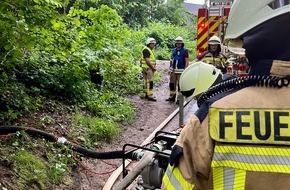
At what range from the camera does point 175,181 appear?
1.40 metres

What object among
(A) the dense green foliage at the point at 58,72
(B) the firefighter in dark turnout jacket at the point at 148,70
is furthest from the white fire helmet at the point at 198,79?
(B) the firefighter in dark turnout jacket at the point at 148,70

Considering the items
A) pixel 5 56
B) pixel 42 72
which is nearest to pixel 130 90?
pixel 42 72

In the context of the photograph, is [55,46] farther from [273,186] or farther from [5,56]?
[273,186]

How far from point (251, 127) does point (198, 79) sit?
1782mm

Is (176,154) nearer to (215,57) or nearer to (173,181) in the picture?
(173,181)

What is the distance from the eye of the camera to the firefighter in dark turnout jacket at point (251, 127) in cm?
126

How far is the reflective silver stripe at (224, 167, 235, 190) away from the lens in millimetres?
1277

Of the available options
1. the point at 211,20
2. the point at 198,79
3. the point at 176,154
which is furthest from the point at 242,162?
the point at 211,20

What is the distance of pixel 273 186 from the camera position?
4.09ft

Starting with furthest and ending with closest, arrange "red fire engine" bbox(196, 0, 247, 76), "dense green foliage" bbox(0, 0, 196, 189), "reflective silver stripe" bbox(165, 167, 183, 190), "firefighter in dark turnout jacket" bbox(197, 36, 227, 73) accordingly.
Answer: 1. "red fire engine" bbox(196, 0, 247, 76)
2. "firefighter in dark turnout jacket" bbox(197, 36, 227, 73)
3. "dense green foliage" bbox(0, 0, 196, 189)
4. "reflective silver stripe" bbox(165, 167, 183, 190)

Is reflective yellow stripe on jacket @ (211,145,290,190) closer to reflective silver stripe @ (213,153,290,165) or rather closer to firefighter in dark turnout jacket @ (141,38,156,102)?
reflective silver stripe @ (213,153,290,165)

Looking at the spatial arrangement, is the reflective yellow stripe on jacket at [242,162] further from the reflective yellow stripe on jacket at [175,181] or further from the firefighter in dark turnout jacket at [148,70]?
the firefighter in dark turnout jacket at [148,70]

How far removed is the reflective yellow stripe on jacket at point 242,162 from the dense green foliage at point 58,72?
361 centimetres

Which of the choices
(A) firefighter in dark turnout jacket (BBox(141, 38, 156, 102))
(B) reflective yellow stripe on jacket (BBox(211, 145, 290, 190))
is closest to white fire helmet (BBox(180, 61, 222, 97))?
(B) reflective yellow stripe on jacket (BBox(211, 145, 290, 190))
